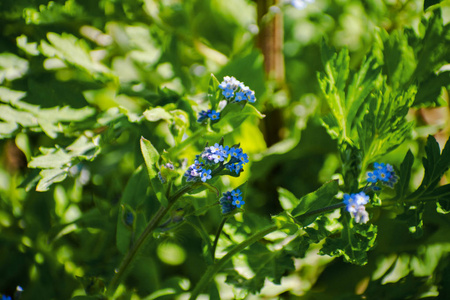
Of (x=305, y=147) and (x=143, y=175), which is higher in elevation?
(x=305, y=147)

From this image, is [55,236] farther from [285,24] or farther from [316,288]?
[285,24]

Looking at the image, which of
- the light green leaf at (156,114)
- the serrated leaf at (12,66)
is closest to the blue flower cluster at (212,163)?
the light green leaf at (156,114)

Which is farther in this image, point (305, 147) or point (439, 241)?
point (305, 147)

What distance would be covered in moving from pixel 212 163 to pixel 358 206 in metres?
0.18

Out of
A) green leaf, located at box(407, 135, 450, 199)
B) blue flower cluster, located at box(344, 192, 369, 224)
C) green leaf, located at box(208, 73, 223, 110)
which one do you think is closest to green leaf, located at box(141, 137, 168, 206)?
green leaf, located at box(208, 73, 223, 110)

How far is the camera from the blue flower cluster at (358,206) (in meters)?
0.47

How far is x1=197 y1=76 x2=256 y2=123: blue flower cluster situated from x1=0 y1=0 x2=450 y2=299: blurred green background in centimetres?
7

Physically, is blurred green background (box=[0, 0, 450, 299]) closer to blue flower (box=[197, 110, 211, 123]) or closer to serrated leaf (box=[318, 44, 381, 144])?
blue flower (box=[197, 110, 211, 123])

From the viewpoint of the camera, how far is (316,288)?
80cm

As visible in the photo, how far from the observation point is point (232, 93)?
57 centimetres

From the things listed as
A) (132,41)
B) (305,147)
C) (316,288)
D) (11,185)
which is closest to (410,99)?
(305,147)

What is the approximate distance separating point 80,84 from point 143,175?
300 millimetres

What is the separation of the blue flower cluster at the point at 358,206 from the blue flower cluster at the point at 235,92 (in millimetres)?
182

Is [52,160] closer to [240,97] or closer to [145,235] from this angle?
[145,235]
